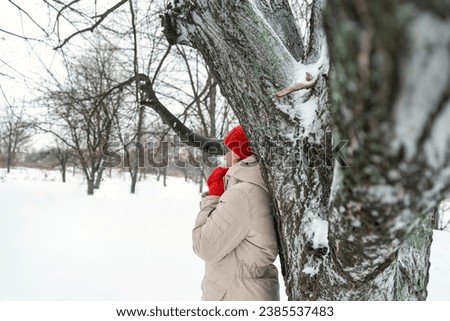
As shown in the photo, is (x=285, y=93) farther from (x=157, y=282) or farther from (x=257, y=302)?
(x=157, y=282)

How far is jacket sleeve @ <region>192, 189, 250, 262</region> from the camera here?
1.45 metres

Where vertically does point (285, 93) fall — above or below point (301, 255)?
above

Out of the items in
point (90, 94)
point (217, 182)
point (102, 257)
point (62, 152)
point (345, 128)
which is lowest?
point (102, 257)

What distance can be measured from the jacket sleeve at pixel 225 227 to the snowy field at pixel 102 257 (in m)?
2.90

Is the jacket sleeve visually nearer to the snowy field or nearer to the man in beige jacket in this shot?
the man in beige jacket

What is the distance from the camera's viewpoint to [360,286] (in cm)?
112

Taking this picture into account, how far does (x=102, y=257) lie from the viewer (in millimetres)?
5512

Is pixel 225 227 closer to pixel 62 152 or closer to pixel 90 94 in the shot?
pixel 90 94

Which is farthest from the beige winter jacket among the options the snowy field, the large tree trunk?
the snowy field

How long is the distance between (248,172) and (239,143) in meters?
0.19

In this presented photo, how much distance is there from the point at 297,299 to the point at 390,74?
117cm

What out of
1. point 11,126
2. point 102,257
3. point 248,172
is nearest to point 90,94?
point 11,126

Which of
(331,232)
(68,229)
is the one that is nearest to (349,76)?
(331,232)

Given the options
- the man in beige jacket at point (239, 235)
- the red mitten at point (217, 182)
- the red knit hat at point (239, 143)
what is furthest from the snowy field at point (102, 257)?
the red knit hat at point (239, 143)
